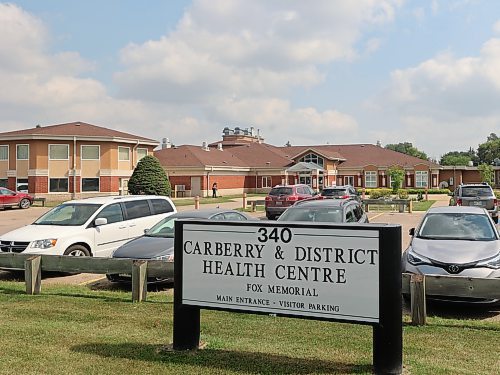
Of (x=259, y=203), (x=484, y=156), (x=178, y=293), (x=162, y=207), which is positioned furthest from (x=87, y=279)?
(x=484, y=156)

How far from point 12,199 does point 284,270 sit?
34777mm

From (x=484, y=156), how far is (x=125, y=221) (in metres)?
116

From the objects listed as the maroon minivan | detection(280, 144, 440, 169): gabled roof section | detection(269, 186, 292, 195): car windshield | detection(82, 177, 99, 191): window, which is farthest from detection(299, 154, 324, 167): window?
detection(269, 186, 292, 195): car windshield

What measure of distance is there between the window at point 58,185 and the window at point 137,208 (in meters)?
35.6

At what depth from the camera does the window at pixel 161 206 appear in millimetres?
13953

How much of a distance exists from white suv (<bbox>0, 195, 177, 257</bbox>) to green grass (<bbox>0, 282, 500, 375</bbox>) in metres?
3.39

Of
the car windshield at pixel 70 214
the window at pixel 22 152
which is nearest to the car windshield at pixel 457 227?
the car windshield at pixel 70 214

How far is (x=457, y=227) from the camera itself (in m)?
10.2

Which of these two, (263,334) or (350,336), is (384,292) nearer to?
(350,336)

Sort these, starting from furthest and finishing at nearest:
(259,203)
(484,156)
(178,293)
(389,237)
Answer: (484,156), (259,203), (178,293), (389,237)

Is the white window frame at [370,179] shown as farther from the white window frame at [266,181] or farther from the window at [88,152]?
the window at [88,152]

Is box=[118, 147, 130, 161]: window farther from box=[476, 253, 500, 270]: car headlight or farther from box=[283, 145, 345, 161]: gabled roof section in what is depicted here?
box=[476, 253, 500, 270]: car headlight

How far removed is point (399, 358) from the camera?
4832 mm

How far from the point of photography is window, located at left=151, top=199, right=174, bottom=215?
549 inches
